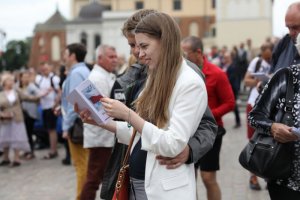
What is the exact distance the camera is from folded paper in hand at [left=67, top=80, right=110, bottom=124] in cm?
361

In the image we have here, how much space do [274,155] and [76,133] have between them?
11.7ft

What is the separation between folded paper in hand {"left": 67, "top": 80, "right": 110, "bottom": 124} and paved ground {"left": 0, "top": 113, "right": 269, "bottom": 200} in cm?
422

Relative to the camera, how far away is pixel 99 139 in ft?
20.2

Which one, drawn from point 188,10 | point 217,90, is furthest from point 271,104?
point 188,10

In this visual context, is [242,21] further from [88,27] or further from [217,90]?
[217,90]

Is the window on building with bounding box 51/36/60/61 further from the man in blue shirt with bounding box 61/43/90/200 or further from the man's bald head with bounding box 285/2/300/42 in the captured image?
the man's bald head with bounding box 285/2/300/42

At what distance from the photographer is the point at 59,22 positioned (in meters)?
92.3

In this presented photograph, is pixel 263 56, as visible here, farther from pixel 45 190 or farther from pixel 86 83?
pixel 86 83

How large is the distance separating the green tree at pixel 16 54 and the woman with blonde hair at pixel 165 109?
248 ft

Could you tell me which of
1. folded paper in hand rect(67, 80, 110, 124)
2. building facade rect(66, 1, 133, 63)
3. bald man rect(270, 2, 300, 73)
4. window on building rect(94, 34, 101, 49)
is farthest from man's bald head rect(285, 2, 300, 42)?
window on building rect(94, 34, 101, 49)

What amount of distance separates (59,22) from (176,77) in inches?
3594

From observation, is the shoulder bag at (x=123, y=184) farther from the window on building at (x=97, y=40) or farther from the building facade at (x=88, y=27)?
the window on building at (x=97, y=40)

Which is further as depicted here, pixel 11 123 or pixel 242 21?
A: pixel 242 21

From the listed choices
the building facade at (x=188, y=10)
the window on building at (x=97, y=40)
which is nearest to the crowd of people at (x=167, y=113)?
the window on building at (x=97, y=40)
